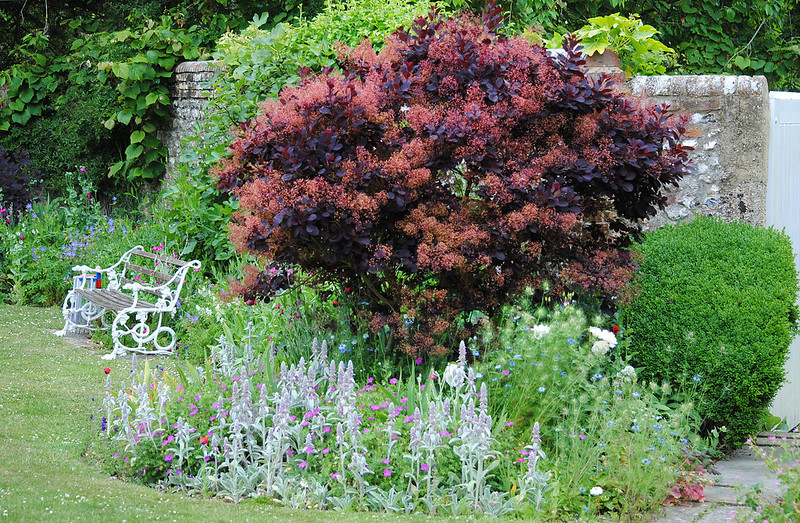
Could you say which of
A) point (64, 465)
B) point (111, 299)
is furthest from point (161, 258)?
point (64, 465)

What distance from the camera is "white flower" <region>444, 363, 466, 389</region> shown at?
417cm

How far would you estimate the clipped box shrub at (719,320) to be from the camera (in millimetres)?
4867

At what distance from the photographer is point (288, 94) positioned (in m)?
4.84

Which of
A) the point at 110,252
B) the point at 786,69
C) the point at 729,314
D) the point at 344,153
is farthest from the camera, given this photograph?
the point at 786,69

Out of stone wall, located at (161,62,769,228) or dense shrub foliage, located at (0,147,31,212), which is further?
dense shrub foliage, located at (0,147,31,212)

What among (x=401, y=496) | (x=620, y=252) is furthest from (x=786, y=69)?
(x=401, y=496)

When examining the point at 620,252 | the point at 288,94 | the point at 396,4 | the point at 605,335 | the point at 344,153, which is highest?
the point at 396,4

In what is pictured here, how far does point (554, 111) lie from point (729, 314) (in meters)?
1.54

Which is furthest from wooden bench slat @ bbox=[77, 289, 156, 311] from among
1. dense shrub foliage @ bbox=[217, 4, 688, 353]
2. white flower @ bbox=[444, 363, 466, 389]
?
white flower @ bbox=[444, 363, 466, 389]

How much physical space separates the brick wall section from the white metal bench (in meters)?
4.17

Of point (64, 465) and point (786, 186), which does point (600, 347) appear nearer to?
point (786, 186)

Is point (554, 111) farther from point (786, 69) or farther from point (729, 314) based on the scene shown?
point (786, 69)

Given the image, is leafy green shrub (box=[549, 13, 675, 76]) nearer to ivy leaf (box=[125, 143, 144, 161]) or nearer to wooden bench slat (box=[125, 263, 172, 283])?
wooden bench slat (box=[125, 263, 172, 283])

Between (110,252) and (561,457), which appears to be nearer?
(561,457)
